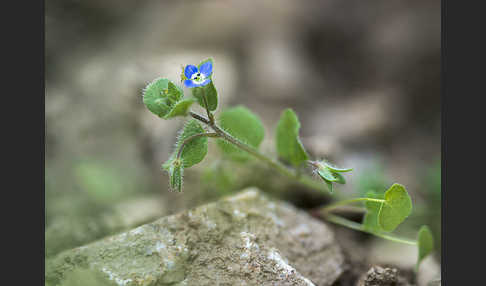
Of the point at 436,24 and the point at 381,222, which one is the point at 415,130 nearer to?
the point at 436,24

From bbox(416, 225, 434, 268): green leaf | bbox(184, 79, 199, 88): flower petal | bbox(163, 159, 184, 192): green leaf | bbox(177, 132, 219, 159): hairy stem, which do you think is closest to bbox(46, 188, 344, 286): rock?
bbox(163, 159, 184, 192): green leaf

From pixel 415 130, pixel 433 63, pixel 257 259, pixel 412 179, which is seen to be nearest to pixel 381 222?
pixel 257 259

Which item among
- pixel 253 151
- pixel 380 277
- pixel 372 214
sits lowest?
pixel 380 277

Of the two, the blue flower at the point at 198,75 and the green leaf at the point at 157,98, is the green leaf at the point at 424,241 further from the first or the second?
the green leaf at the point at 157,98

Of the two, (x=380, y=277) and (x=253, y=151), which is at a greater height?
(x=253, y=151)

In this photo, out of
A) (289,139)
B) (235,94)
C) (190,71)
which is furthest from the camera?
(235,94)

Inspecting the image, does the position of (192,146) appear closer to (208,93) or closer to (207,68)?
(208,93)

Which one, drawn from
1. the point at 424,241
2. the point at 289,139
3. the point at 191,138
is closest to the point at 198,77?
the point at 191,138
